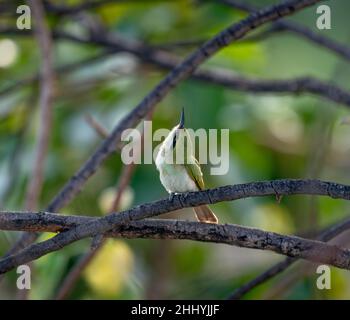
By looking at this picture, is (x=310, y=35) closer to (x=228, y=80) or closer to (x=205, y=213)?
(x=228, y=80)

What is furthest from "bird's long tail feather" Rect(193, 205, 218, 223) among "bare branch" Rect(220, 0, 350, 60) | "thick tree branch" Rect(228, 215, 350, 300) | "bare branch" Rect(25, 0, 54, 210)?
"bare branch" Rect(220, 0, 350, 60)

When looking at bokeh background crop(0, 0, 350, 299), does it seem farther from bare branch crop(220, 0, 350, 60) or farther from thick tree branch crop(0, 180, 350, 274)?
thick tree branch crop(0, 180, 350, 274)

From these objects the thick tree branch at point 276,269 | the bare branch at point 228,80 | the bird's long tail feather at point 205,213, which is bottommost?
the thick tree branch at point 276,269

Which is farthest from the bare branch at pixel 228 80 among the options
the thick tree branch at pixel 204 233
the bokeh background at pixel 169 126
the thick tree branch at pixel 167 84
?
the thick tree branch at pixel 204 233

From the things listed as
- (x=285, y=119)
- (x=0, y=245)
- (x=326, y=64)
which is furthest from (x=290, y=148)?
(x=0, y=245)

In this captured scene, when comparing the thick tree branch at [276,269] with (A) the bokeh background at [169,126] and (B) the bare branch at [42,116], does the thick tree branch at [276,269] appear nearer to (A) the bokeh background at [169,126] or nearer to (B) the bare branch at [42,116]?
(B) the bare branch at [42,116]

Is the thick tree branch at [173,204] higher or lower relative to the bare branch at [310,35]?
lower
